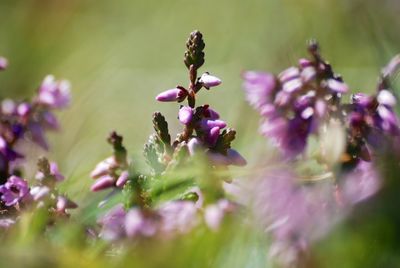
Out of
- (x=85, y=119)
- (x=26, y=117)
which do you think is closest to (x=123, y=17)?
(x=85, y=119)

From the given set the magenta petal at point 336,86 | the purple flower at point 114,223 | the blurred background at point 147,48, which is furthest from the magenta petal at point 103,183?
the blurred background at point 147,48

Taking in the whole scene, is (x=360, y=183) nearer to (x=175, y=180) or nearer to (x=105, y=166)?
(x=175, y=180)

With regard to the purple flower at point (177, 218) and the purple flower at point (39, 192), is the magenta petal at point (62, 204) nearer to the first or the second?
the purple flower at point (39, 192)

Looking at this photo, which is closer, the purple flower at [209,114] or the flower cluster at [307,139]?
the flower cluster at [307,139]

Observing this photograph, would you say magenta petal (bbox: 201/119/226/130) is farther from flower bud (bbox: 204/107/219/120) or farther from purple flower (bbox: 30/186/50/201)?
purple flower (bbox: 30/186/50/201)

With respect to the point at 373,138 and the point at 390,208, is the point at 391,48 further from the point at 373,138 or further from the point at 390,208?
the point at 390,208

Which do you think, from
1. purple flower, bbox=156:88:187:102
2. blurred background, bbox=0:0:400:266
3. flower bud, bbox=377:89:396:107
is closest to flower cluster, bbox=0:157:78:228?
purple flower, bbox=156:88:187:102
